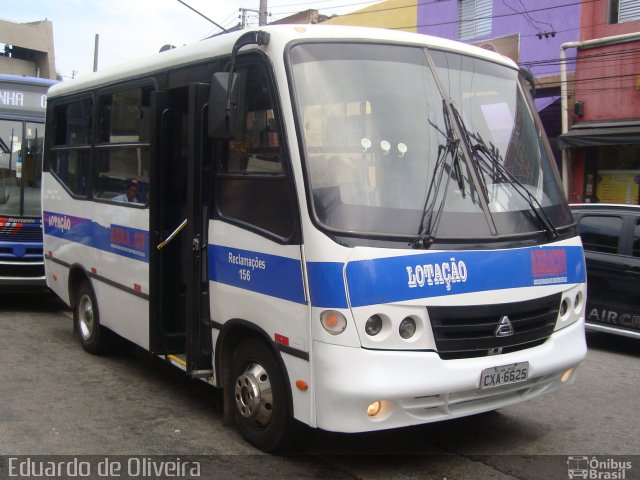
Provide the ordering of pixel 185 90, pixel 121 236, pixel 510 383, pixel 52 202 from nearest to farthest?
1. pixel 510 383
2. pixel 185 90
3. pixel 121 236
4. pixel 52 202

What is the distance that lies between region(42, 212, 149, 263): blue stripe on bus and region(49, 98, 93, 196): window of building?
0.36 meters

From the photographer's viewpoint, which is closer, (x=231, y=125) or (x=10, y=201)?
(x=231, y=125)

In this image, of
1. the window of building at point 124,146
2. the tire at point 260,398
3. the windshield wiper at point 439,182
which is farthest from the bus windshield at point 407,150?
the window of building at point 124,146

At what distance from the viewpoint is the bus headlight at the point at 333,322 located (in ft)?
13.2

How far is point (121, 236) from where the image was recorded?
6449mm

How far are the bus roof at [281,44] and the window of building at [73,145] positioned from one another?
0.76 metres

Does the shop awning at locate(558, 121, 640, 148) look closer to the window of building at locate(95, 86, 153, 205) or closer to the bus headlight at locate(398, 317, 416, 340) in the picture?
the window of building at locate(95, 86, 153, 205)

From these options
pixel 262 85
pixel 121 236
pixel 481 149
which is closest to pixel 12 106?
pixel 121 236

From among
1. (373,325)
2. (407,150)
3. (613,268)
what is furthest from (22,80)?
(613,268)

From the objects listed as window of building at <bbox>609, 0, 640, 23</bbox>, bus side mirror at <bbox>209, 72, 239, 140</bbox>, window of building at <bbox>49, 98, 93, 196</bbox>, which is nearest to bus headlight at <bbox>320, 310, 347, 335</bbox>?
bus side mirror at <bbox>209, 72, 239, 140</bbox>

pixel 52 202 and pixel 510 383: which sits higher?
pixel 52 202

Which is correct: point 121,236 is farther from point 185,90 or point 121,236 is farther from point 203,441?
point 203,441

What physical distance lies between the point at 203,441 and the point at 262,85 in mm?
2445

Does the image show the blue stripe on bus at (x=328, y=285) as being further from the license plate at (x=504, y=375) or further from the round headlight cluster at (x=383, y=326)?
the license plate at (x=504, y=375)
